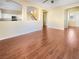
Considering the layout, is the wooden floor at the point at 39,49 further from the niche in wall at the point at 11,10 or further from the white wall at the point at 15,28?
the niche in wall at the point at 11,10

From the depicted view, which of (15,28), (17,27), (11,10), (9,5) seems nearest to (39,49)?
(15,28)

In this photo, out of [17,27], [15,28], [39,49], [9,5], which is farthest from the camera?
[9,5]

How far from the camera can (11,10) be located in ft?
20.1

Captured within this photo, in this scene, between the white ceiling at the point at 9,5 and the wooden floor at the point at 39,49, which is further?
the white ceiling at the point at 9,5

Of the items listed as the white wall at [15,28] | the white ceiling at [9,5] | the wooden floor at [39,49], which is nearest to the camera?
the wooden floor at [39,49]

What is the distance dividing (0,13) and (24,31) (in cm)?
216

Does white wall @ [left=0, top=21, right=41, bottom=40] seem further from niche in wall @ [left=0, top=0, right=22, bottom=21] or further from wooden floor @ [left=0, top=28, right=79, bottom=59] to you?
wooden floor @ [left=0, top=28, right=79, bottom=59]

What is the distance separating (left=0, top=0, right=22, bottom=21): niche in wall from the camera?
5.65m

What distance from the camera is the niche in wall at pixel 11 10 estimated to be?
5.65 m

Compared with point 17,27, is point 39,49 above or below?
below

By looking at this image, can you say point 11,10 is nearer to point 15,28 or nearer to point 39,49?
point 15,28

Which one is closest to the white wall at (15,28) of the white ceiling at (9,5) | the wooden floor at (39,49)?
the wooden floor at (39,49)

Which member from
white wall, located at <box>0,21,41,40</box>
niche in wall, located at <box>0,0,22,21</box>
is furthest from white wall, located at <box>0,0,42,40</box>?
niche in wall, located at <box>0,0,22,21</box>

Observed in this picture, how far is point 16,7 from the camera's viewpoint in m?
6.19
